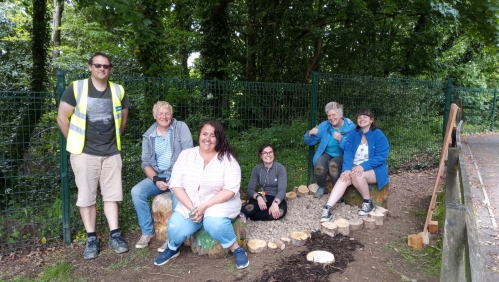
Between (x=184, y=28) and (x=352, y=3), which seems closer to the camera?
(x=352, y=3)

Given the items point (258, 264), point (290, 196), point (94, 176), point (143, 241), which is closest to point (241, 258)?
point (258, 264)

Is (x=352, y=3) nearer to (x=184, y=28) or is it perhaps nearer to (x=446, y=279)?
(x=184, y=28)

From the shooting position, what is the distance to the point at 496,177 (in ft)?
21.0

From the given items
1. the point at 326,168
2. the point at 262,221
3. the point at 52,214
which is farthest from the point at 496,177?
the point at 52,214

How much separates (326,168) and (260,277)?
2.29 metres

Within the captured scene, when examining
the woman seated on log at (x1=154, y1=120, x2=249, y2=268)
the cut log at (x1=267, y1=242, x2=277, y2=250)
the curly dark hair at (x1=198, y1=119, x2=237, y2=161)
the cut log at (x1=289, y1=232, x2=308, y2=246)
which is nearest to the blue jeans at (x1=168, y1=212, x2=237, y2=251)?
the woman seated on log at (x1=154, y1=120, x2=249, y2=268)

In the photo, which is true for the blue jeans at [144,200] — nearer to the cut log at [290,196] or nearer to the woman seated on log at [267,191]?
the woman seated on log at [267,191]

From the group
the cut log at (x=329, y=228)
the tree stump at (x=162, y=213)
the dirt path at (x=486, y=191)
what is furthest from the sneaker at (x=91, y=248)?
the dirt path at (x=486, y=191)

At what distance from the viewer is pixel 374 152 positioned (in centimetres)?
445

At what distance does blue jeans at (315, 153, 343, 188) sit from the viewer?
191 inches

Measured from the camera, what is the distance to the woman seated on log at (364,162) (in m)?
4.41

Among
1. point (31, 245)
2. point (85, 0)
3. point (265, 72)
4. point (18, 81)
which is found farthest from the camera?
point (265, 72)

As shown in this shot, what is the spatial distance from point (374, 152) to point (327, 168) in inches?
31.0

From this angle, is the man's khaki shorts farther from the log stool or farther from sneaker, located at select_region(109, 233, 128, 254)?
the log stool
